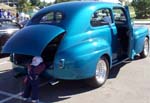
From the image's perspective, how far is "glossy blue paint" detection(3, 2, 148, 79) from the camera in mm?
6703

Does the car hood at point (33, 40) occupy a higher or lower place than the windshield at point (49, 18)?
lower

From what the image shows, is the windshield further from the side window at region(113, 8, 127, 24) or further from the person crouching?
the side window at region(113, 8, 127, 24)

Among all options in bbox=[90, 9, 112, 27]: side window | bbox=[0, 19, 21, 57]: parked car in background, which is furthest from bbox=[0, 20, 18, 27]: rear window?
bbox=[90, 9, 112, 27]: side window

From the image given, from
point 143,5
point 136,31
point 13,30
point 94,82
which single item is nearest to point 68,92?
point 94,82

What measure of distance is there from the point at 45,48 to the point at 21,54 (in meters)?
0.48

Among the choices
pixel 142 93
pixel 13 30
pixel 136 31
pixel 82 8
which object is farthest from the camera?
pixel 13 30

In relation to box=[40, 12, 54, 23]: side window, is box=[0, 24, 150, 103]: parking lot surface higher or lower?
lower

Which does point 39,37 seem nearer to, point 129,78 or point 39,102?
point 39,102

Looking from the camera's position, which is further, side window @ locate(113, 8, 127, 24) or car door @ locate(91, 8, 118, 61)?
side window @ locate(113, 8, 127, 24)

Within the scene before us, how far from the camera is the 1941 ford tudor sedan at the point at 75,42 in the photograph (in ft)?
22.1

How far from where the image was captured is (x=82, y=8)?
25.2 ft

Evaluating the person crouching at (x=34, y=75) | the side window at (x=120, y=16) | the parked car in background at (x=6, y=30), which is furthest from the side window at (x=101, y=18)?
the parked car in background at (x=6, y=30)

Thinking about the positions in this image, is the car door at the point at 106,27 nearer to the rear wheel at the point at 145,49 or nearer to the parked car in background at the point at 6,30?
the rear wheel at the point at 145,49

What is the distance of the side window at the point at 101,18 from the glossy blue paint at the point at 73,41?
101 mm
